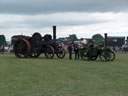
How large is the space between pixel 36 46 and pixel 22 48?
42.7 inches

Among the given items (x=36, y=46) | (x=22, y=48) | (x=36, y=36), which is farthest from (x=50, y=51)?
(x=22, y=48)

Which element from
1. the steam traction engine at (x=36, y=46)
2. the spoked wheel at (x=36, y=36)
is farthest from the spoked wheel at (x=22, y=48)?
the spoked wheel at (x=36, y=36)

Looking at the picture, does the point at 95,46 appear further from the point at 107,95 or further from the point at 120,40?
the point at 120,40

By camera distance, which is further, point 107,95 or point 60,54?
point 60,54

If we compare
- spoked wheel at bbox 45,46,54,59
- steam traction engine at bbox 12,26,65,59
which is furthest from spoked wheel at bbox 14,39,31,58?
spoked wheel at bbox 45,46,54,59

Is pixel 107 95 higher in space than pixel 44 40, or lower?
lower

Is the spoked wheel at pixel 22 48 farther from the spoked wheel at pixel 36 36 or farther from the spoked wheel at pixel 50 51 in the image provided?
the spoked wheel at pixel 50 51

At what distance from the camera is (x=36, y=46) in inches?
928

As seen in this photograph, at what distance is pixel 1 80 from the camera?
31.7ft

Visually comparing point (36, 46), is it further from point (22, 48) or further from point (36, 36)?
point (22, 48)

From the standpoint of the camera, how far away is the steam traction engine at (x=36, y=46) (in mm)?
23219

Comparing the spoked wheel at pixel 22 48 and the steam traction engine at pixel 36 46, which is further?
the steam traction engine at pixel 36 46

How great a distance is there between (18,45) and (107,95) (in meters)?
17.4

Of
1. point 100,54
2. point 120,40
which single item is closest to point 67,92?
point 100,54
